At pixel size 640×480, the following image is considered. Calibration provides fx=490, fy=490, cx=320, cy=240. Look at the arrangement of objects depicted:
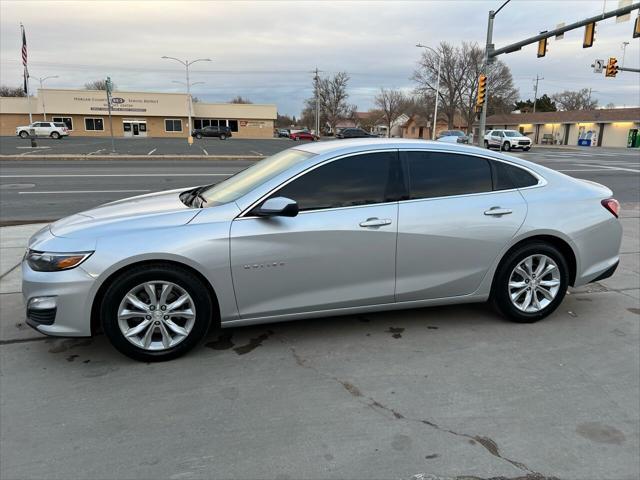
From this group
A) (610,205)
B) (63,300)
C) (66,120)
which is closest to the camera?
(63,300)

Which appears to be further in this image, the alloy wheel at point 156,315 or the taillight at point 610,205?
the taillight at point 610,205

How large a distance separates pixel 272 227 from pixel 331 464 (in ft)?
5.47

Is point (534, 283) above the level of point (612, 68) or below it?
below

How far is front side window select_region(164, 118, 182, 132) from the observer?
231 ft

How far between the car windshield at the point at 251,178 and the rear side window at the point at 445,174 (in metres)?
0.86

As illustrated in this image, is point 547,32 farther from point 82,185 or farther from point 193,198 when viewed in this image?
point 193,198

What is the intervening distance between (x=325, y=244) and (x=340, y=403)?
3.76 feet

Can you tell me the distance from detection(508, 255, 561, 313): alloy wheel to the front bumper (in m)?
3.32

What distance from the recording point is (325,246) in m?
3.64

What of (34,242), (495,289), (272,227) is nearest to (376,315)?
(495,289)

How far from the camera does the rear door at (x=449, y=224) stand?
152 inches

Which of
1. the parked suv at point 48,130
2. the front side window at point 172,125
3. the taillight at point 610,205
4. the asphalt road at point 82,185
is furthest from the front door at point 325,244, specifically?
the front side window at point 172,125

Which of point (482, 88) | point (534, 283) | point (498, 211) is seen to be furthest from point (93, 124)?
point (534, 283)

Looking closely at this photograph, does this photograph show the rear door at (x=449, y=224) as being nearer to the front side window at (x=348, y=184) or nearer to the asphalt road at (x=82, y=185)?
the front side window at (x=348, y=184)
